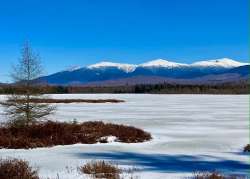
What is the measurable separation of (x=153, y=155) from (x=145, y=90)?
164402mm

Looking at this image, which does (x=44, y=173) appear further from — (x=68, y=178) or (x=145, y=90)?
(x=145, y=90)

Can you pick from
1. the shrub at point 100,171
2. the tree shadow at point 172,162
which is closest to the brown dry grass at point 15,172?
the shrub at point 100,171

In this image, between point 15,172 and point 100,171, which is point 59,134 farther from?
point 15,172

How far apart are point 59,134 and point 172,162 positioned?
684 centimetres

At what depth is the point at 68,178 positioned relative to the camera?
11062 millimetres

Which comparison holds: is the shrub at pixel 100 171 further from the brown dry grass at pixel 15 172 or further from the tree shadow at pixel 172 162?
the tree shadow at pixel 172 162

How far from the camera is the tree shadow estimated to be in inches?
525

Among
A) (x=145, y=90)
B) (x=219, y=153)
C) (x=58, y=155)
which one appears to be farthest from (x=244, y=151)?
(x=145, y=90)

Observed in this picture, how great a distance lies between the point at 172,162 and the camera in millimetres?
14836

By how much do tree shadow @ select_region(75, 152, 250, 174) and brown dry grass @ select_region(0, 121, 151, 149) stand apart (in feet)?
10.9

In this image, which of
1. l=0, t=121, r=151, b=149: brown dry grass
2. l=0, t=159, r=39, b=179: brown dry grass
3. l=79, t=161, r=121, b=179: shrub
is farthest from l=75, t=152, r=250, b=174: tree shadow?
l=0, t=159, r=39, b=179: brown dry grass

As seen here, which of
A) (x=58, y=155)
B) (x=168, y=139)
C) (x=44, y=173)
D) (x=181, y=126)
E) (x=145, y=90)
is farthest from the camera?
(x=145, y=90)

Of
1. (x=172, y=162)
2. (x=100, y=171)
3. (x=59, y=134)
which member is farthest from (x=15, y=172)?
(x=59, y=134)

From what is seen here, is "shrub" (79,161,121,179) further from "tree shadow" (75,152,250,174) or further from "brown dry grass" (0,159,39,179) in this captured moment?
"tree shadow" (75,152,250,174)
